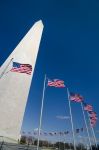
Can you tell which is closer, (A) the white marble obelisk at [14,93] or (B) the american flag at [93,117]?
(A) the white marble obelisk at [14,93]

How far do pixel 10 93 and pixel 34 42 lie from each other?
11.7 metres

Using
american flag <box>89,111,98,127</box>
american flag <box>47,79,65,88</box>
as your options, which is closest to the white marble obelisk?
american flag <box>47,79,65,88</box>

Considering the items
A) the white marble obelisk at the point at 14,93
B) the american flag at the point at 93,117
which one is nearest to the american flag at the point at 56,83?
the white marble obelisk at the point at 14,93

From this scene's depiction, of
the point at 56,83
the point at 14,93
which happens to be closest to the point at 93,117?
the point at 56,83

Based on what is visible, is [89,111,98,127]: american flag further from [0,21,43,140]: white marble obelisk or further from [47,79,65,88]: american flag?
[0,21,43,140]: white marble obelisk

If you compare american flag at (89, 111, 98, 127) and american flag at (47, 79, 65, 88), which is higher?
american flag at (47, 79, 65, 88)

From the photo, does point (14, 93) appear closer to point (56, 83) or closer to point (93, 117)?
point (56, 83)

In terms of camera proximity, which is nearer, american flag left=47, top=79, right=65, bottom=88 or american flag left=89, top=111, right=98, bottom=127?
american flag left=47, top=79, right=65, bottom=88

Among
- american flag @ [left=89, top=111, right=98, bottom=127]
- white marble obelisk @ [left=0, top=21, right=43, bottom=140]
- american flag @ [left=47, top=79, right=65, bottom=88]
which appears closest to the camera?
white marble obelisk @ [left=0, top=21, right=43, bottom=140]

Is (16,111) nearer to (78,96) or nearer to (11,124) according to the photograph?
(11,124)

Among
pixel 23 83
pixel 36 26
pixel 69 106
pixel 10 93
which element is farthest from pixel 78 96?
pixel 36 26

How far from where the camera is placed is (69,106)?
25.5 m

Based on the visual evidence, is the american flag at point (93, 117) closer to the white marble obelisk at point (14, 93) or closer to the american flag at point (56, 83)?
the american flag at point (56, 83)

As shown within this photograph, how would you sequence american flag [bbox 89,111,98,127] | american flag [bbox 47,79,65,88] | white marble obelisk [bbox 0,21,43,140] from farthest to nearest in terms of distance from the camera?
american flag [bbox 89,111,98,127] < american flag [bbox 47,79,65,88] < white marble obelisk [bbox 0,21,43,140]
